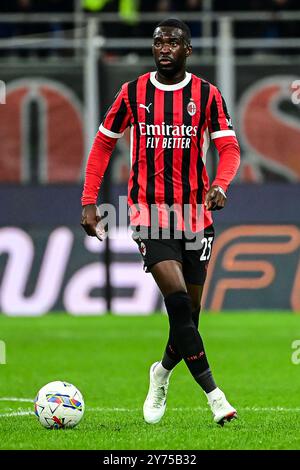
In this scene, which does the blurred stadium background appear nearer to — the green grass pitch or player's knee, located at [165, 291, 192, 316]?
the green grass pitch

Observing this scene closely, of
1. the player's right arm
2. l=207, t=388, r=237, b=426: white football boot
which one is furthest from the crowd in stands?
l=207, t=388, r=237, b=426: white football boot

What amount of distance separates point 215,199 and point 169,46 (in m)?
1.01

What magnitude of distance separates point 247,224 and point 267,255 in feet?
1.65

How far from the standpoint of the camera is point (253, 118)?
16.4 m

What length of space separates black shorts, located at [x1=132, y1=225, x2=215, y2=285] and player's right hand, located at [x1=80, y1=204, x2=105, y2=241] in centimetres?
23

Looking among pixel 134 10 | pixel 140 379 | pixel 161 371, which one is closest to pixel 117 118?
pixel 161 371

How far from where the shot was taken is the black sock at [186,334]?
7066 millimetres

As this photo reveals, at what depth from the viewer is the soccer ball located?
282 inches

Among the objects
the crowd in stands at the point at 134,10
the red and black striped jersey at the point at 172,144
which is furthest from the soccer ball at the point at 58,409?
the crowd in stands at the point at 134,10

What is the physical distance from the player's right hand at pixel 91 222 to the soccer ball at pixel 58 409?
97 cm

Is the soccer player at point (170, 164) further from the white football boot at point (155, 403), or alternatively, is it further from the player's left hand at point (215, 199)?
the player's left hand at point (215, 199)

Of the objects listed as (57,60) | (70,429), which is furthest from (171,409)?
(57,60)

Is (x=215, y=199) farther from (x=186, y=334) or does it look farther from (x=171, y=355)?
(x=171, y=355)

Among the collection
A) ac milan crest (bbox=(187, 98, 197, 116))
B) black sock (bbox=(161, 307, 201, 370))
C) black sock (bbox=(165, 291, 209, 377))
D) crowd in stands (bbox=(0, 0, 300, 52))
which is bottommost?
black sock (bbox=(161, 307, 201, 370))
